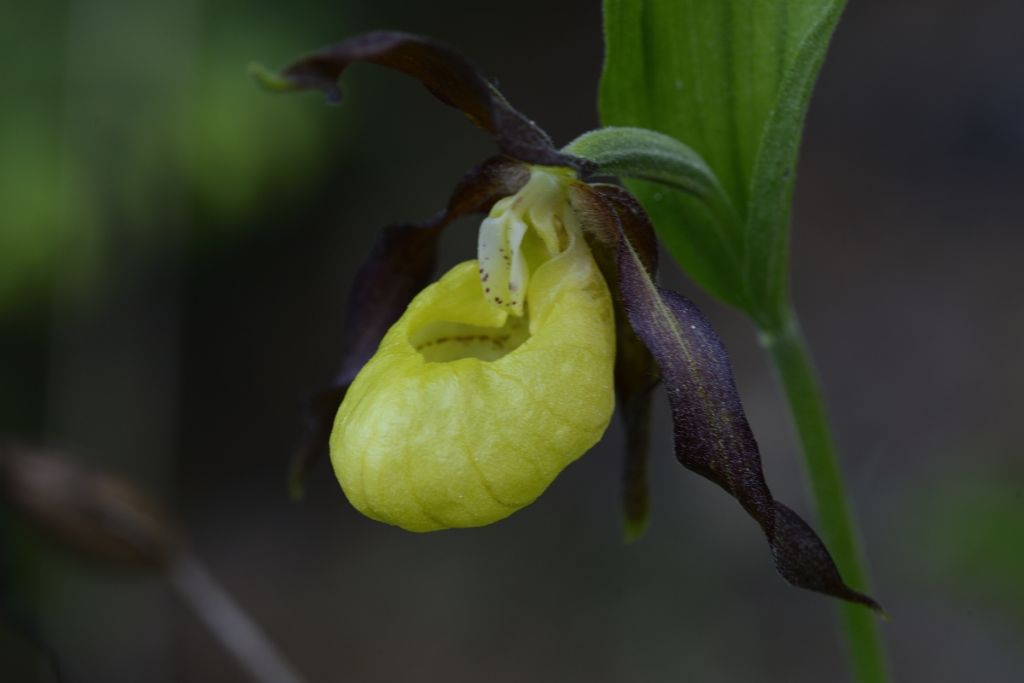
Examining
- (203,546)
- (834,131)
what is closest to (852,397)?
(834,131)

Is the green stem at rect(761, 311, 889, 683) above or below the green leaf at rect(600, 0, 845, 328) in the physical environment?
below

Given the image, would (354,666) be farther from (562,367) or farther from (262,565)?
(562,367)

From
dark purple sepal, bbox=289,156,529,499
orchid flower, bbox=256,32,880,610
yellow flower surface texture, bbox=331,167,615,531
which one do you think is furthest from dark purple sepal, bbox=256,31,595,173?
dark purple sepal, bbox=289,156,529,499

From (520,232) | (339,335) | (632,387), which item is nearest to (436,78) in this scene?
(520,232)

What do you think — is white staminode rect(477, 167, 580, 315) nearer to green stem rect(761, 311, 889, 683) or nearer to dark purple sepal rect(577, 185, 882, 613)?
dark purple sepal rect(577, 185, 882, 613)

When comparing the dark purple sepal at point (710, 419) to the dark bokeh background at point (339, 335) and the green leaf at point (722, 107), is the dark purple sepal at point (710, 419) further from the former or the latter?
the dark bokeh background at point (339, 335)

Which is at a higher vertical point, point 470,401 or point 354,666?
point 470,401
